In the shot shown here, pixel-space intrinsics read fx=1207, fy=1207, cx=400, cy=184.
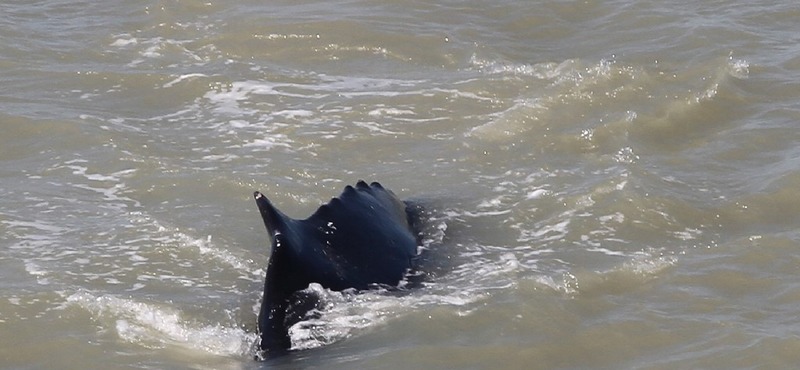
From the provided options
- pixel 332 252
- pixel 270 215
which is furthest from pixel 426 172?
pixel 270 215

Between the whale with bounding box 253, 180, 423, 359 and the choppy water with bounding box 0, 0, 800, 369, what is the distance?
5.1 inches

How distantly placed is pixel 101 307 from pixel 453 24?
24.8ft

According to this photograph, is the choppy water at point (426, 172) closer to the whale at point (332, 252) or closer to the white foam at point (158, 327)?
the white foam at point (158, 327)

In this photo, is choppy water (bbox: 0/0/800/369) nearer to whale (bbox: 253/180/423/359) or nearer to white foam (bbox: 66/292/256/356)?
white foam (bbox: 66/292/256/356)

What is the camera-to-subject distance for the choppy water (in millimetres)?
6516

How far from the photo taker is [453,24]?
1370 cm

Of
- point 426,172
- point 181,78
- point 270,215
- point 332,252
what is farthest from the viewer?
point 181,78

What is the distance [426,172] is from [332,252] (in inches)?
117

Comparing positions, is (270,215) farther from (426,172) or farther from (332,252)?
(426,172)

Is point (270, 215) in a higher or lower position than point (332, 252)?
higher

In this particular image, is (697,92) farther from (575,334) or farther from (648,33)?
(575,334)

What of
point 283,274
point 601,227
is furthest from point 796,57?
point 283,274

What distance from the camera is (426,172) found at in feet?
30.6

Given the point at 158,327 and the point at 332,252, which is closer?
the point at 332,252
